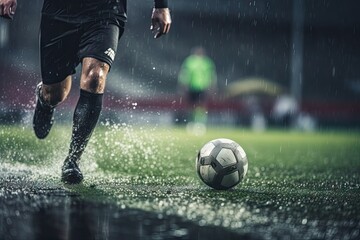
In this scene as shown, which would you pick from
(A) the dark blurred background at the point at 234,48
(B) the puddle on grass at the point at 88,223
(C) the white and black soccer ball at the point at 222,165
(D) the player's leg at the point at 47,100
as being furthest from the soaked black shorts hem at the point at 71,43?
(A) the dark blurred background at the point at 234,48

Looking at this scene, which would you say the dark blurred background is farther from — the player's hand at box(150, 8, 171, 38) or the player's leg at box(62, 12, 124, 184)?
the player's leg at box(62, 12, 124, 184)

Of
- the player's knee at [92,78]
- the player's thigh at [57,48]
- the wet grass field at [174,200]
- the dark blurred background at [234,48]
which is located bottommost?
the wet grass field at [174,200]

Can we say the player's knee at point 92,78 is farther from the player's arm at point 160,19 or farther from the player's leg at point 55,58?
the player's arm at point 160,19

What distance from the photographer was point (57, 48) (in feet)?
15.7

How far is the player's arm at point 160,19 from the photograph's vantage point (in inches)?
181

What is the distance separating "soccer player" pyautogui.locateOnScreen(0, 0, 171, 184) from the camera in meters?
4.32

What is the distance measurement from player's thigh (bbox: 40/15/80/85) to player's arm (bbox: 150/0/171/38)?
22.7 inches

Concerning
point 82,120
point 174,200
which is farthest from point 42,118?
point 174,200

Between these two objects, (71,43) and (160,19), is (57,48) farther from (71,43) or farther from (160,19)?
(160,19)

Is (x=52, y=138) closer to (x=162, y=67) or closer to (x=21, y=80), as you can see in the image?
(x=21, y=80)

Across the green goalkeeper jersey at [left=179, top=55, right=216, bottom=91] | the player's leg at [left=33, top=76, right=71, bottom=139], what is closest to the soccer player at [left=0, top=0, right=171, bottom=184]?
the player's leg at [left=33, top=76, right=71, bottom=139]

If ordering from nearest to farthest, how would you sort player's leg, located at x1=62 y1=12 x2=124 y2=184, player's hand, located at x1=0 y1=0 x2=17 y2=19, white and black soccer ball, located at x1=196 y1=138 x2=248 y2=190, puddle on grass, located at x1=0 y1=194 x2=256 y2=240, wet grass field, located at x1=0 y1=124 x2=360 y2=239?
puddle on grass, located at x1=0 y1=194 x2=256 y2=240, wet grass field, located at x1=0 y1=124 x2=360 y2=239, white and black soccer ball, located at x1=196 y1=138 x2=248 y2=190, player's leg, located at x1=62 y1=12 x2=124 y2=184, player's hand, located at x1=0 y1=0 x2=17 y2=19

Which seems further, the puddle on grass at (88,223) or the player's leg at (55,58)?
the player's leg at (55,58)

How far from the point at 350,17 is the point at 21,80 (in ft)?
54.5
